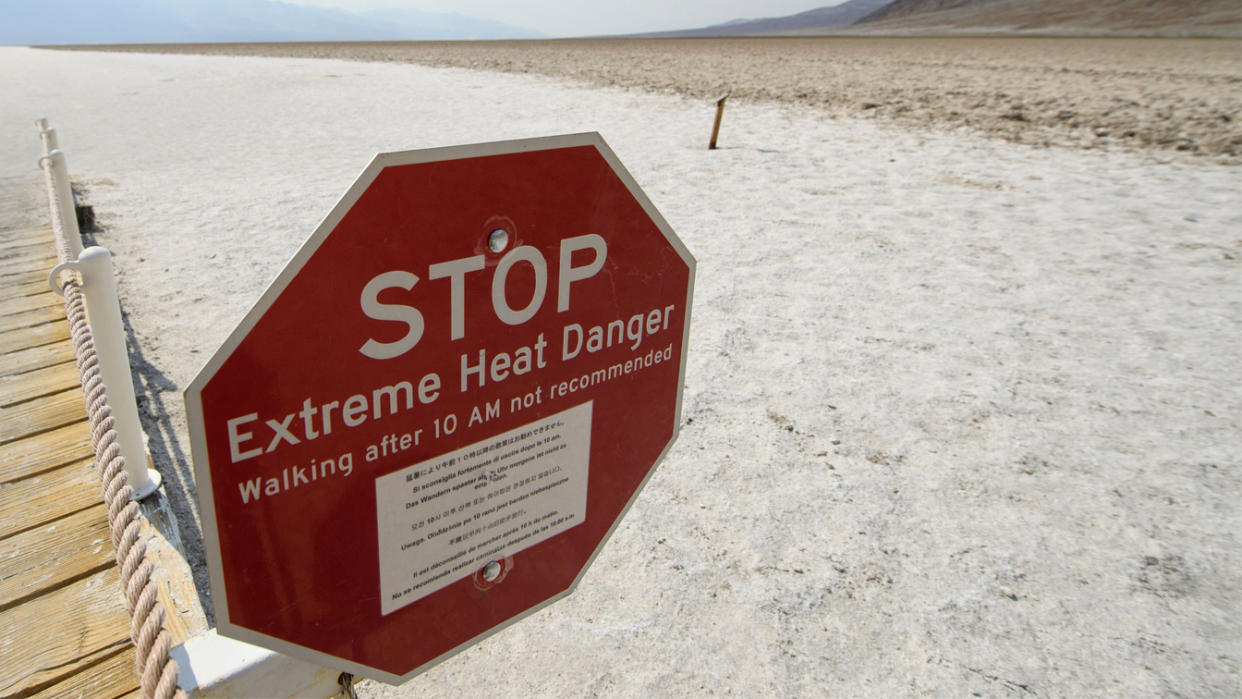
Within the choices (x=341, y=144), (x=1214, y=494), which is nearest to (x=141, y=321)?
(x=1214, y=494)

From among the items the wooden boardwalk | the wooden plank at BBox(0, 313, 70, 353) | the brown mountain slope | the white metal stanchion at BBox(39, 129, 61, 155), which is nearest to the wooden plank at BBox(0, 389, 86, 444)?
the wooden boardwalk

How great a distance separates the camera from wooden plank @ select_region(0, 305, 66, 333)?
320 centimetres

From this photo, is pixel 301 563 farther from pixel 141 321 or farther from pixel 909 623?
pixel 141 321

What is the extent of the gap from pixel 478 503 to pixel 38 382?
2500 millimetres

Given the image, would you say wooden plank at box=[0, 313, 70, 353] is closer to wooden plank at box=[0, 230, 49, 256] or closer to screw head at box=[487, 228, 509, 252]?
wooden plank at box=[0, 230, 49, 256]

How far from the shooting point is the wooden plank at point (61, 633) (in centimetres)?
152

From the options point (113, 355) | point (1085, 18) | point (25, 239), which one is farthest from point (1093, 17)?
point (113, 355)

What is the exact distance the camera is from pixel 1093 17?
8725 cm

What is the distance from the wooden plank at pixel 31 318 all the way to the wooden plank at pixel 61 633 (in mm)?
2023

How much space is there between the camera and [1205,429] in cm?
354

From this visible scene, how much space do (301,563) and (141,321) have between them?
14.2ft

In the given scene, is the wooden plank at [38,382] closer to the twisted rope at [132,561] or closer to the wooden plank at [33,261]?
the twisted rope at [132,561]

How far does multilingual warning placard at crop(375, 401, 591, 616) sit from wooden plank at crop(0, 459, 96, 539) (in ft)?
5.04

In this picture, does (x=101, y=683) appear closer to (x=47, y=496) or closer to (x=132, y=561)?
(x=132, y=561)
